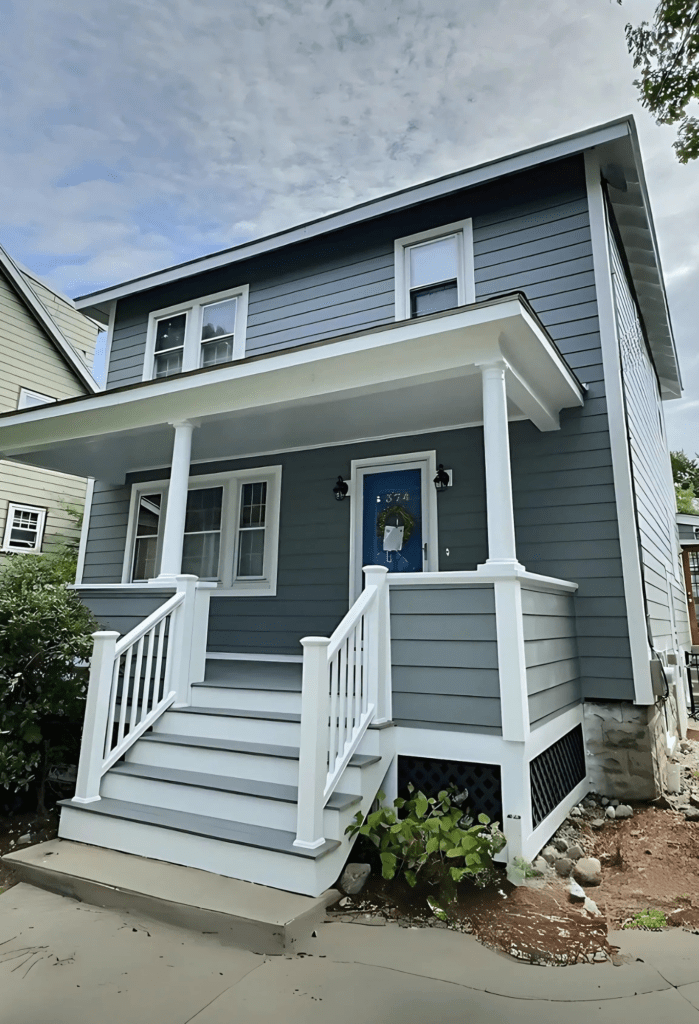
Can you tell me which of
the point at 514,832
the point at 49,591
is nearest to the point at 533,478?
the point at 514,832

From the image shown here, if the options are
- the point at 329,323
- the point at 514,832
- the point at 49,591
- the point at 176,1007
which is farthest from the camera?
the point at 329,323

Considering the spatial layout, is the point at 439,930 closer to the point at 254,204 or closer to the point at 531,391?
the point at 531,391

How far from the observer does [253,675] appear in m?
5.16

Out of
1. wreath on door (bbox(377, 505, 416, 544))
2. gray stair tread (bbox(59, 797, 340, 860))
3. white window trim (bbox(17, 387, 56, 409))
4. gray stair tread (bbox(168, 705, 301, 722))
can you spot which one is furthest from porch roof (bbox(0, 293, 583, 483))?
white window trim (bbox(17, 387, 56, 409))

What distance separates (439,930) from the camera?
270cm

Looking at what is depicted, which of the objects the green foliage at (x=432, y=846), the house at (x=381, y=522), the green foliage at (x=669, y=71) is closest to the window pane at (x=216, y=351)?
the house at (x=381, y=522)

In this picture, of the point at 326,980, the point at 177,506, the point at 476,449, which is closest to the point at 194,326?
the point at 177,506

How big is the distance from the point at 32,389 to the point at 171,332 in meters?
5.30

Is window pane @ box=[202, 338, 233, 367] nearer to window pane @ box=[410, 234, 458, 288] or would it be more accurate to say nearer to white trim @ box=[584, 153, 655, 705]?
window pane @ box=[410, 234, 458, 288]

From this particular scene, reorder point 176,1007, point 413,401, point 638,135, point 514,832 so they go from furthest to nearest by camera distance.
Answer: point 638,135 < point 413,401 < point 514,832 < point 176,1007

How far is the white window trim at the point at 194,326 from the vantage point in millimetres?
7465

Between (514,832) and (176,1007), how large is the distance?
77.3 inches

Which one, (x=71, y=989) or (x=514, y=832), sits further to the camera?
(x=514, y=832)

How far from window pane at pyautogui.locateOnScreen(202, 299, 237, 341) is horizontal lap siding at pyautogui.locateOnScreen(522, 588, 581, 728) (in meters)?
5.21
